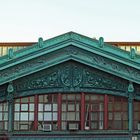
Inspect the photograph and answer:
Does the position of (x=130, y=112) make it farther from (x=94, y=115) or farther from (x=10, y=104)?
(x=10, y=104)

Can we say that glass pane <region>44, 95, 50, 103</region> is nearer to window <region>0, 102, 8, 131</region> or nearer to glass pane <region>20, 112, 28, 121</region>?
glass pane <region>20, 112, 28, 121</region>

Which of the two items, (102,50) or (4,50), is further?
(4,50)

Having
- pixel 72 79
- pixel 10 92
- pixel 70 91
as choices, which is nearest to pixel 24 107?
pixel 10 92

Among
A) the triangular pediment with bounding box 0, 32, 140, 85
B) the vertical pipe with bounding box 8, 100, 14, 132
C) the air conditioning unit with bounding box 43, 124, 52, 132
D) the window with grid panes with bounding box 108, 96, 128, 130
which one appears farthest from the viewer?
the window with grid panes with bounding box 108, 96, 128, 130

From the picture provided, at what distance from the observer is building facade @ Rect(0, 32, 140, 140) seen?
24.3 meters

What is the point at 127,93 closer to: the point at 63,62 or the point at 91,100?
the point at 91,100

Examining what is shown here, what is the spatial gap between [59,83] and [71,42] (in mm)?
2379

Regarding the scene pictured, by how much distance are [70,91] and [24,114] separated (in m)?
2.90

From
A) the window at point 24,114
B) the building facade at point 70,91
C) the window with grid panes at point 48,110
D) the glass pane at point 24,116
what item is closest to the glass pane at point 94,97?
the building facade at point 70,91

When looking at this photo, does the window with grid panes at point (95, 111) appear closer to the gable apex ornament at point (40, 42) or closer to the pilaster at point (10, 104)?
the gable apex ornament at point (40, 42)

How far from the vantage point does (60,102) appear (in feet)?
80.7

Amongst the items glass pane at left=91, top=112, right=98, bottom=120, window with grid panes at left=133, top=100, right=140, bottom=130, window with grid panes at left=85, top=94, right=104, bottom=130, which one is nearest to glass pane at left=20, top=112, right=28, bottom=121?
window with grid panes at left=85, top=94, right=104, bottom=130

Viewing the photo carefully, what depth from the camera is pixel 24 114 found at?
24766 mm

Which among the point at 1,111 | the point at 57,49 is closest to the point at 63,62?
the point at 57,49
